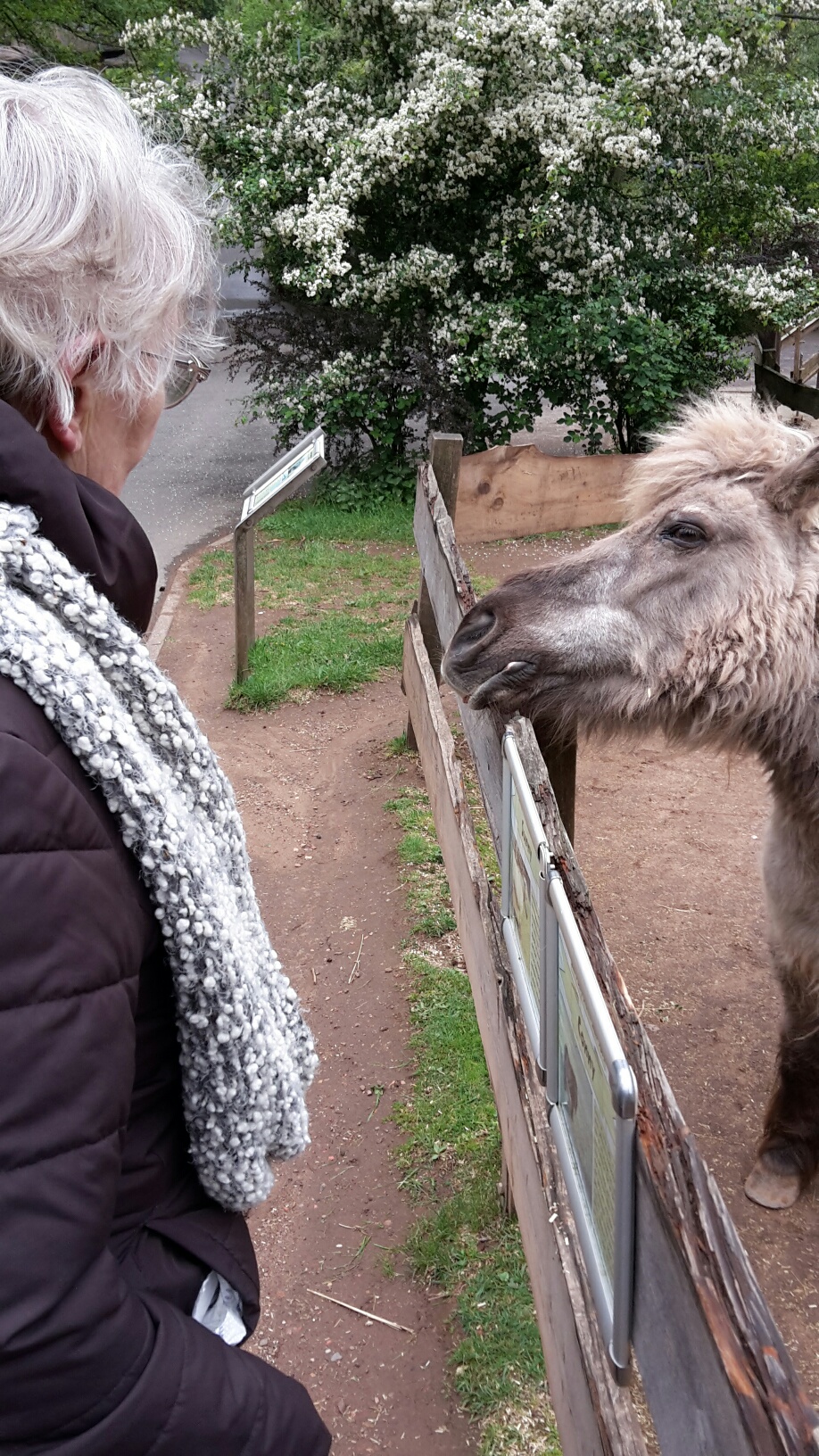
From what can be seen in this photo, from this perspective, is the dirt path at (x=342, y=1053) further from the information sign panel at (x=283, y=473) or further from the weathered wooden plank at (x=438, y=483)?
the information sign panel at (x=283, y=473)

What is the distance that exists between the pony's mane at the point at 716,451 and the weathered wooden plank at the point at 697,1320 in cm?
182

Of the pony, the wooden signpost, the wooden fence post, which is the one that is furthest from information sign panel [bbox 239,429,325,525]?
the pony

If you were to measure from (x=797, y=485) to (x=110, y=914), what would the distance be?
2.18m

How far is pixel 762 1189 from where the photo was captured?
3.14 metres

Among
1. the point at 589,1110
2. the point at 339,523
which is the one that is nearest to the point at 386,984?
the point at 589,1110

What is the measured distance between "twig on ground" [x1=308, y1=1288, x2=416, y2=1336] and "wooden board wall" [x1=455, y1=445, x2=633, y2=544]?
7279mm

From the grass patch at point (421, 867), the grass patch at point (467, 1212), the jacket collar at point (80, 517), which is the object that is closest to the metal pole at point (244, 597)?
the grass patch at point (421, 867)

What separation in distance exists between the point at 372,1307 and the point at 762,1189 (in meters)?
1.25

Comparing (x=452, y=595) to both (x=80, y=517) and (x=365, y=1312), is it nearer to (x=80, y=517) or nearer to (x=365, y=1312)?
(x=365, y=1312)

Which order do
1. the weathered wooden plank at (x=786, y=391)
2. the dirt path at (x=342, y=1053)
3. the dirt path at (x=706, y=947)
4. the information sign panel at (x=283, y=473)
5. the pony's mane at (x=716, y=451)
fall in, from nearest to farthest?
the dirt path at (x=342, y=1053), the pony's mane at (x=716, y=451), the dirt path at (x=706, y=947), the information sign panel at (x=283, y=473), the weathered wooden plank at (x=786, y=391)

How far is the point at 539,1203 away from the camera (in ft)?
6.72

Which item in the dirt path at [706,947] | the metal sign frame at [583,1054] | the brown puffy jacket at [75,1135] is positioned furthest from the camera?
the dirt path at [706,947]

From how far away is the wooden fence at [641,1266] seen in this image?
37.8 inches

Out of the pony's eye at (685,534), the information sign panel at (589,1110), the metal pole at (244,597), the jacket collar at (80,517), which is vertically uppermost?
the jacket collar at (80,517)
